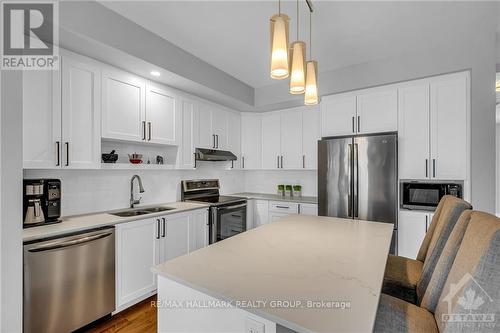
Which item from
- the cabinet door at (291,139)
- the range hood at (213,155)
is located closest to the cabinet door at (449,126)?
the cabinet door at (291,139)

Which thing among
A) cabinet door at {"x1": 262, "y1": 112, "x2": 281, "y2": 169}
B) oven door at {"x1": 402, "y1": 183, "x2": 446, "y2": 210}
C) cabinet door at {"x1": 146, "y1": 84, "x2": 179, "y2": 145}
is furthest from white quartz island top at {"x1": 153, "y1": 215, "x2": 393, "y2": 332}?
cabinet door at {"x1": 262, "y1": 112, "x2": 281, "y2": 169}

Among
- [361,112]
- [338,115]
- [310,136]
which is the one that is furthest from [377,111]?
[310,136]

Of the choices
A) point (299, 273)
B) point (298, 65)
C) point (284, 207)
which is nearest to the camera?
point (299, 273)

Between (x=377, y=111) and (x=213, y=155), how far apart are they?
90.5 inches

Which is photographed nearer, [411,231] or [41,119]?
[41,119]

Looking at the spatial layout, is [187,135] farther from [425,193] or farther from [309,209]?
[425,193]

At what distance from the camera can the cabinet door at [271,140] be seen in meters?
4.13

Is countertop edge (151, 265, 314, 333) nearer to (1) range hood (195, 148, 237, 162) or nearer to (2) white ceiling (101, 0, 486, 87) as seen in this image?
(2) white ceiling (101, 0, 486, 87)

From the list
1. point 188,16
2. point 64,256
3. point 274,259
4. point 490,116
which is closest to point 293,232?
point 274,259

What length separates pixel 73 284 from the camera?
73.9 inches

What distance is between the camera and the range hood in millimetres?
3431

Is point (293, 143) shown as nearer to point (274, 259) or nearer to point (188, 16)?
point (188, 16)

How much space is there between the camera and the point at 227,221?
3.43 metres

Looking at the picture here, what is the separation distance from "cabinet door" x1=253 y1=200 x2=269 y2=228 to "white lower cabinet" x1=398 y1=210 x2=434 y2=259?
6.09 feet
